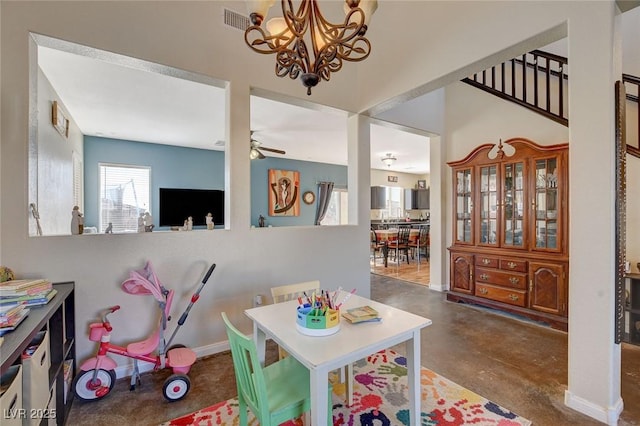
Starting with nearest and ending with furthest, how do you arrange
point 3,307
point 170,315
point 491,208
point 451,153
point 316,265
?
point 3,307
point 170,315
point 316,265
point 491,208
point 451,153

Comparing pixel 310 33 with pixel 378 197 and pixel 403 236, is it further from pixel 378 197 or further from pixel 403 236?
pixel 378 197

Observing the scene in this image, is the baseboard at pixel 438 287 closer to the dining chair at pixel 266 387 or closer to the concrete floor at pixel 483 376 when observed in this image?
the concrete floor at pixel 483 376

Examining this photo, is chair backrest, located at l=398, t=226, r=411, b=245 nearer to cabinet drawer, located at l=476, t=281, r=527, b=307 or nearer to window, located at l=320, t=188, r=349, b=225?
window, located at l=320, t=188, r=349, b=225

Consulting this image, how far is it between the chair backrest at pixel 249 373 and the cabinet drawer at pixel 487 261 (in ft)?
11.3

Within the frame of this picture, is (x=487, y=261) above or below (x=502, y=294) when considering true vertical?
above

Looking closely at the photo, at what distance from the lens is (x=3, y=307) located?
144cm

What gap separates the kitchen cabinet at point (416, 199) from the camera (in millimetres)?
10641

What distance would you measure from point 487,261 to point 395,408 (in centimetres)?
262

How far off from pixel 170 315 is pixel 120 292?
1.39 feet

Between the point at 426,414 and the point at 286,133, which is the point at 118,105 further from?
the point at 426,414

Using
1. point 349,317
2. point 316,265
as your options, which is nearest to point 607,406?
point 349,317

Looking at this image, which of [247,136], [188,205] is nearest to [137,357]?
[247,136]

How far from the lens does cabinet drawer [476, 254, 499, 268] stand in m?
3.76

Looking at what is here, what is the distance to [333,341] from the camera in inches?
55.9
